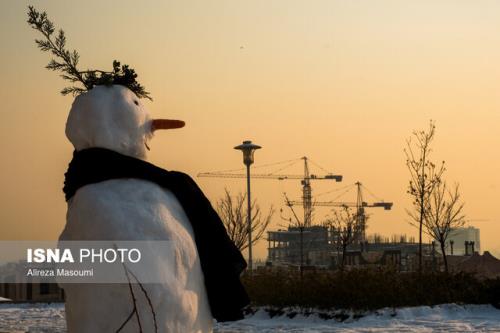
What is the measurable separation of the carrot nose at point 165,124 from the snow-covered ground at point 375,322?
8.54 metres

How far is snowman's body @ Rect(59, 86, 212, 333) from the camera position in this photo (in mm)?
4672

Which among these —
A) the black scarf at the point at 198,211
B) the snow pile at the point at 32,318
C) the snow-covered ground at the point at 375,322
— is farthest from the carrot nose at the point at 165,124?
the snow pile at the point at 32,318

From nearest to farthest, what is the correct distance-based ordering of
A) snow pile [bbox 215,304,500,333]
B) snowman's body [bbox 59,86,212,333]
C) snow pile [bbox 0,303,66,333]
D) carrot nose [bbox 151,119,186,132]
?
snowman's body [bbox 59,86,212,333], carrot nose [bbox 151,119,186,132], snow pile [bbox 215,304,500,333], snow pile [bbox 0,303,66,333]

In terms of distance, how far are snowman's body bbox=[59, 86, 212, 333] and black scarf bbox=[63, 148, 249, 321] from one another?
6 centimetres

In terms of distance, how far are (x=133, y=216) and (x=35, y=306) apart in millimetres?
15568

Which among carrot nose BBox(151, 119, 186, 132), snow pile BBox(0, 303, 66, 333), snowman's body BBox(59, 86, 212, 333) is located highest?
carrot nose BBox(151, 119, 186, 132)

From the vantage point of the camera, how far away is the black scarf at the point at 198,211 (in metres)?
5.13

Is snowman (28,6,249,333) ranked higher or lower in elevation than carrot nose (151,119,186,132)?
lower

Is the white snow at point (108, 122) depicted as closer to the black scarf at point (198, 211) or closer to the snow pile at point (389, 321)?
the black scarf at point (198, 211)

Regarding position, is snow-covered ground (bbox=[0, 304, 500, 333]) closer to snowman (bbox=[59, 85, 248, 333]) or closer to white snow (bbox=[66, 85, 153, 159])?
snowman (bbox=[59, 85, 248, 333])

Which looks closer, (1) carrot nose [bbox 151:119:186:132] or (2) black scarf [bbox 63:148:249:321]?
(2) black scarf [bbox 63:148:249:321]

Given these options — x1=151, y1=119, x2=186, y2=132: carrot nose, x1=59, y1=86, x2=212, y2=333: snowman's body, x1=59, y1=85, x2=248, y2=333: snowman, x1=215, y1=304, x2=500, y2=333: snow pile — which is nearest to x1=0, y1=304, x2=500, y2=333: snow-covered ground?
x1=215, y1=304, x2=500, y2=333: snow pile

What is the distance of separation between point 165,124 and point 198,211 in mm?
722

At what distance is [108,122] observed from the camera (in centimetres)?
522
